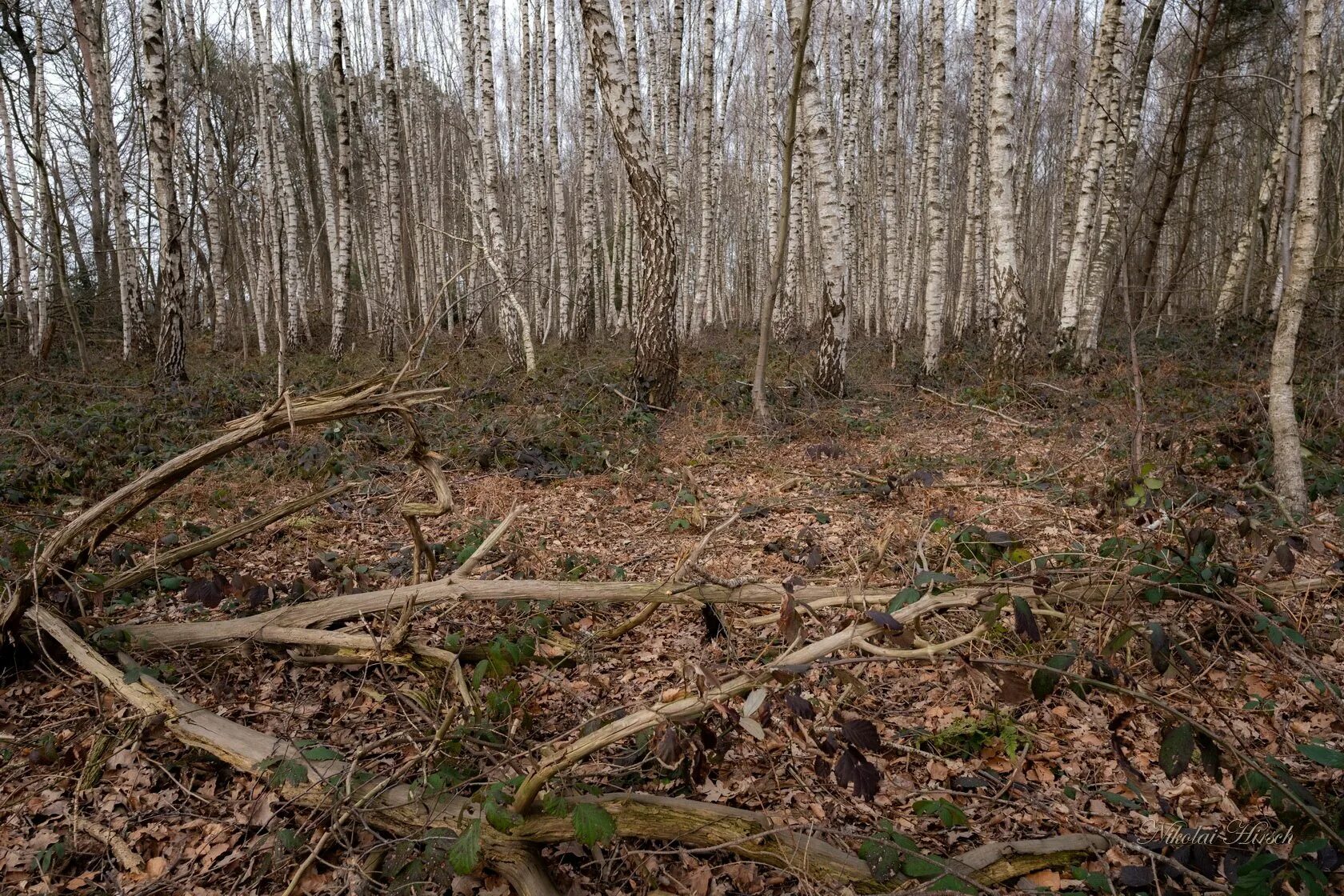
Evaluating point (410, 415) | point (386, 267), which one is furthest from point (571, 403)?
point (386, 267)

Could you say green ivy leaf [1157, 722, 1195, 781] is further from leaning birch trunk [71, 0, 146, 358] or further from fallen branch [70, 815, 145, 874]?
leaning birch trunk [71, 0, 146, 358]

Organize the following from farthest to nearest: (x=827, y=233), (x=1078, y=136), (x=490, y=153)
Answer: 1. (x=1078, y=136)
2. (x=490, y=153)
3. (x=827, y=233)

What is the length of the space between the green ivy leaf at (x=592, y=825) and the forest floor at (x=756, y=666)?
0.85ft

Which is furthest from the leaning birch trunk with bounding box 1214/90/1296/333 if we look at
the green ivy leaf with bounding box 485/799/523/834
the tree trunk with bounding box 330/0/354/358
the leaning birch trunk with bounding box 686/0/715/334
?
the tree trunk with bounding box 330/0/354/358

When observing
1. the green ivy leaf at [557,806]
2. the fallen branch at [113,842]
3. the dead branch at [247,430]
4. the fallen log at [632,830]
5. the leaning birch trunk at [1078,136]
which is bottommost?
the fallen branch at [113,842]

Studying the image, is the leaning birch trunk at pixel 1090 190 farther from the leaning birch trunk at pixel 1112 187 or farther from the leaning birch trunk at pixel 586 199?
the leaning birch trunk at pixel 586 199

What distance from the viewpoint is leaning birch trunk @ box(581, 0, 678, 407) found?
25.0 ft

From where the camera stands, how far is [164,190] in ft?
31.4

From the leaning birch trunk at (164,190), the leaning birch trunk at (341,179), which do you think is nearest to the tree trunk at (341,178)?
the leaning birch trunk at (341,179)

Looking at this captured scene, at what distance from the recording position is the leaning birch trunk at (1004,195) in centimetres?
866

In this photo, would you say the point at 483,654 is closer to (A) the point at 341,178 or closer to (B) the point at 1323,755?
(B) the point at 1323,755

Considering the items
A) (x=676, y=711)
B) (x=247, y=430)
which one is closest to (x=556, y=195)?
(x=247, y=430)

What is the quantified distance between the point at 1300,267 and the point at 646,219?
5.80 m

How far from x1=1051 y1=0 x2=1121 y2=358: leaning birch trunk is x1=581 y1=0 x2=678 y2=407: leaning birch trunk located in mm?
6109
